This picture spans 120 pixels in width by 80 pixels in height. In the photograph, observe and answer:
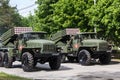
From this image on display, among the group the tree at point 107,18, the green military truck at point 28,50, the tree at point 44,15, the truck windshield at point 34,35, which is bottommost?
the green military truck at point 28,50

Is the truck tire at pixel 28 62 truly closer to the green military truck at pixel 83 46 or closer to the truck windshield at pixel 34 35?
the truck windshield at pixel 34 35

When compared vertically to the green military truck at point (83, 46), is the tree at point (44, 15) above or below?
above

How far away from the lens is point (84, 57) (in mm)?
27969

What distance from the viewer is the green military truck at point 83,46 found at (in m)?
27.9

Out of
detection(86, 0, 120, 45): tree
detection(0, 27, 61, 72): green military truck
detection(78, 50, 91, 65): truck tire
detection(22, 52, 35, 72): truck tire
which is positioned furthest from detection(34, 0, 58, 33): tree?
detection(22, 52, 35, 72): truck tire

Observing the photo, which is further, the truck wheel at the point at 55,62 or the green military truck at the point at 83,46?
the green military truck at the point at 83,46

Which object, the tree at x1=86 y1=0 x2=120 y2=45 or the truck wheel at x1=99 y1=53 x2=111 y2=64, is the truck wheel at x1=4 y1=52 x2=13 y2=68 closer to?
the truck wheel at x1=99 y1=53 x2=111 y2=64

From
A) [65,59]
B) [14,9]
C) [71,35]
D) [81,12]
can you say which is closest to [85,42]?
[71,35]

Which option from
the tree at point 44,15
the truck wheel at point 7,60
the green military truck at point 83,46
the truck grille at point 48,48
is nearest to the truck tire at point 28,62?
the truck grille at point 48,48

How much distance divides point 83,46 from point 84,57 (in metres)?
0.89

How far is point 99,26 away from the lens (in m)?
34.0

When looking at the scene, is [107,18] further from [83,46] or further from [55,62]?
[55,62]

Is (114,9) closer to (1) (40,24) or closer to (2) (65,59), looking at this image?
(2) (65,59)

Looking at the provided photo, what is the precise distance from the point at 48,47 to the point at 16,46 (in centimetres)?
299
